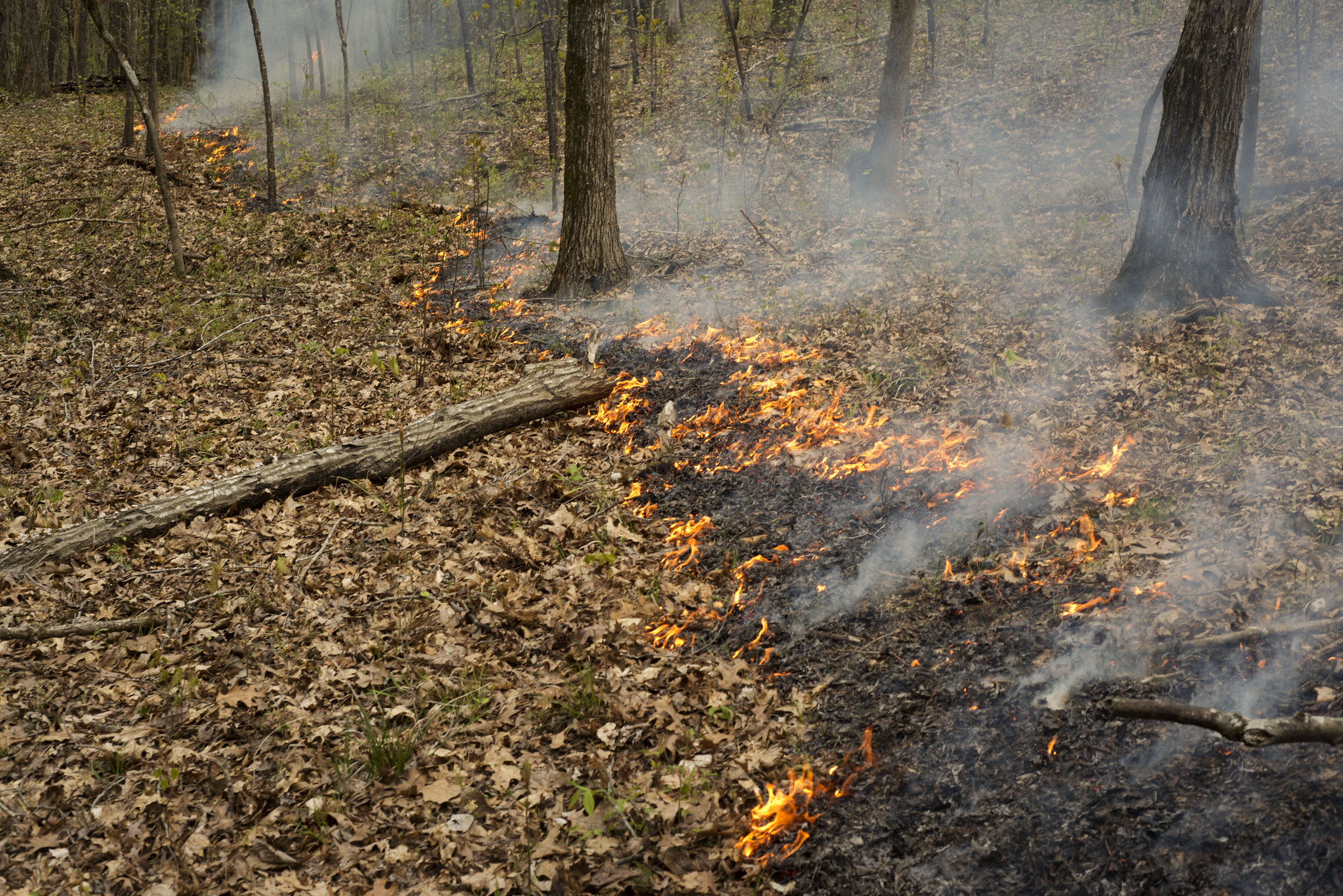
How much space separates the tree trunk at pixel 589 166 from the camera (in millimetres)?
9508

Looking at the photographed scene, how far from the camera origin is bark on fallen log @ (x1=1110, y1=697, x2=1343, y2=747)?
9.41 feet

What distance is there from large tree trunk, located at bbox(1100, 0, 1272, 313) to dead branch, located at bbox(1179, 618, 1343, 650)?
4.76 m

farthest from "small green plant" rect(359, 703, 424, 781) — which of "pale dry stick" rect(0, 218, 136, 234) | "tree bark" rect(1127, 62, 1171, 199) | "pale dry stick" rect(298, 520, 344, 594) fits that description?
"pale dry stick" rect(0, 218, 136, 234)

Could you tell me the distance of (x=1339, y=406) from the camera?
19.1 ft

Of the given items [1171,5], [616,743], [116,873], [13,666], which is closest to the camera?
[116,873]

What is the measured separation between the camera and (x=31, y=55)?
69.3 feet

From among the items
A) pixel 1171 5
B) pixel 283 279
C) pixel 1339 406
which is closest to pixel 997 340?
pixel 1339 406

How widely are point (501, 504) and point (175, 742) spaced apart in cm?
291

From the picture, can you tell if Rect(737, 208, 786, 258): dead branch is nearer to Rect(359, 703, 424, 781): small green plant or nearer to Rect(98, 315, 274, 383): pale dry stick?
Rect(98, 315, 274, 383): pale dry stick

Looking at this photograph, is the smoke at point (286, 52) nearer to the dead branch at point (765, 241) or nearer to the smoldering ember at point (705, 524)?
the smoldering ember at point (705, 524)

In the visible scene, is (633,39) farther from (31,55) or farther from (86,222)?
(31,55)

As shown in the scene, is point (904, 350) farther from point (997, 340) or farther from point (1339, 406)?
point (1339, 406)

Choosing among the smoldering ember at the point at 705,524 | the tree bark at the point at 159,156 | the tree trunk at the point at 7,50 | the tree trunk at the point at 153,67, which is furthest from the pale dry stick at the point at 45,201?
the tree trunk at the point at 7,50

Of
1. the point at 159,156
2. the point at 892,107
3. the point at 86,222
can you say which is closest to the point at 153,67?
the point at 159,156
